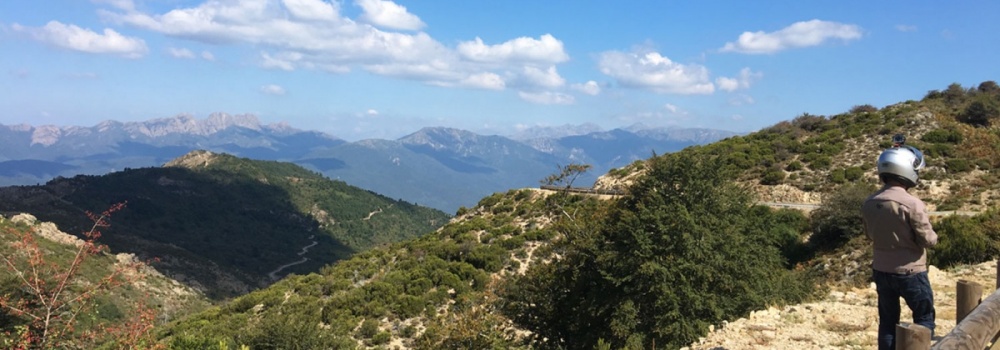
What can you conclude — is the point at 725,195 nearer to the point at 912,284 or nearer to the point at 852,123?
the point at 912,284

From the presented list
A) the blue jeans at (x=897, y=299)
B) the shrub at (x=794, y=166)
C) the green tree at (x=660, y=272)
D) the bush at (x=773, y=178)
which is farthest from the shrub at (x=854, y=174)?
the blue jeans at (x=897, y=299)

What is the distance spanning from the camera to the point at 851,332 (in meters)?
9.05

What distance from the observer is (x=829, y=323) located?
32.0 ft

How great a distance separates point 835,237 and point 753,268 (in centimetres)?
1153

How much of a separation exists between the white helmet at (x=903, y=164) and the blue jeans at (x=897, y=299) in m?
0.92

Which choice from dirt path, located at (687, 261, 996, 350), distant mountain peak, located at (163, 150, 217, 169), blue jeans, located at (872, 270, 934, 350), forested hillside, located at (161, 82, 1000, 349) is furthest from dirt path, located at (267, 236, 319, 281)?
blue jeans, located at (872, 270, 934, 350)

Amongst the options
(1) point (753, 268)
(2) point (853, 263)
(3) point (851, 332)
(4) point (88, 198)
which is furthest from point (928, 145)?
(4) point (88, 198)

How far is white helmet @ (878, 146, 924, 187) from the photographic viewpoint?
5.12 m

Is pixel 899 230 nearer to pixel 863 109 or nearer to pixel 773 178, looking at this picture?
pixel 773 178

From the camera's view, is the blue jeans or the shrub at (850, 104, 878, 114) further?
the shrub at (850, 104, 878, 114)

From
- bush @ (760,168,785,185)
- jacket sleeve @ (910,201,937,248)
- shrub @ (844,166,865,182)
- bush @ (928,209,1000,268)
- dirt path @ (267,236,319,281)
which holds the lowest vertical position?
dirt path @ (267,236,319,281)

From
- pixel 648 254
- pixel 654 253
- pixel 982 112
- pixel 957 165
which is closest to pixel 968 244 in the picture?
pixel 654 253

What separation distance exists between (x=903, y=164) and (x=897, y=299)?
134cm

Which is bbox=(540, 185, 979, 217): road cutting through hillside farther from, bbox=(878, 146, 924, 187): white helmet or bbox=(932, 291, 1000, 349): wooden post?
bbox=(932, 291, 1000, 349): wooden post
